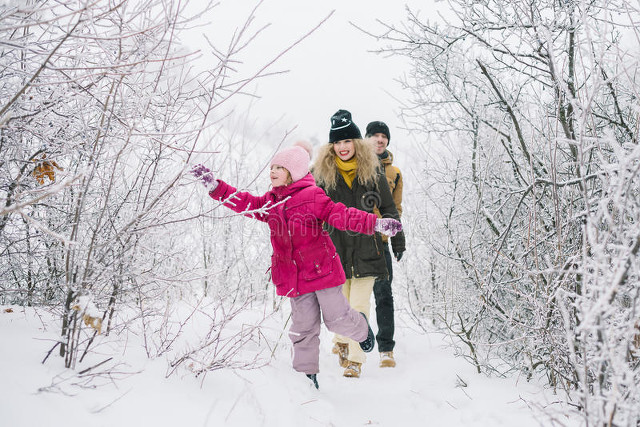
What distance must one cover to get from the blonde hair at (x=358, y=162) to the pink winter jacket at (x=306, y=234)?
68 cm

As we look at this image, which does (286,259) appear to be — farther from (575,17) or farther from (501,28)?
(575,17)

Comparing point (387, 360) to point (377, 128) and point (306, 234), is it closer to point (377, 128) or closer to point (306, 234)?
point (306, 234)

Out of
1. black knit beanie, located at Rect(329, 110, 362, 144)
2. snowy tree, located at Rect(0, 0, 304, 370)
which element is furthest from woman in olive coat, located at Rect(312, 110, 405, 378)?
snowy tree, located at Rect(0, 0, 304, 370)

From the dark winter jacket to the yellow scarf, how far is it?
3 centimetres

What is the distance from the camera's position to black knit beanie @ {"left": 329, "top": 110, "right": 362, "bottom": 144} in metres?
3.20

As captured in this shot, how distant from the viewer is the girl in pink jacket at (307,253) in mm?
2445

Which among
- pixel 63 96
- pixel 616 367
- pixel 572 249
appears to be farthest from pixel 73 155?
pixel 572 249

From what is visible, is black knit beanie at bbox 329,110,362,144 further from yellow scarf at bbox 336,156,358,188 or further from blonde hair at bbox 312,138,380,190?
yellow scarf at bbox 336,156,358,188

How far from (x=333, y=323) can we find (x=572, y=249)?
1400mm

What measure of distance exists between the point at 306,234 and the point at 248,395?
0.99 metres

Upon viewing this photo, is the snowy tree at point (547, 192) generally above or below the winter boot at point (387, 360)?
above

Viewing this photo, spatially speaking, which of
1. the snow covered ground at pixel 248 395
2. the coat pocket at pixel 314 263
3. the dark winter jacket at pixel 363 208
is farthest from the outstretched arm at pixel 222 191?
the snow covered ground at pixel 248 395

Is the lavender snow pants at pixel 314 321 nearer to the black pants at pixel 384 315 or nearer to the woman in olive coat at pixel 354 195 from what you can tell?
the woman in olive coat at pixel 354 195

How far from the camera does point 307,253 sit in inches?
97.2
